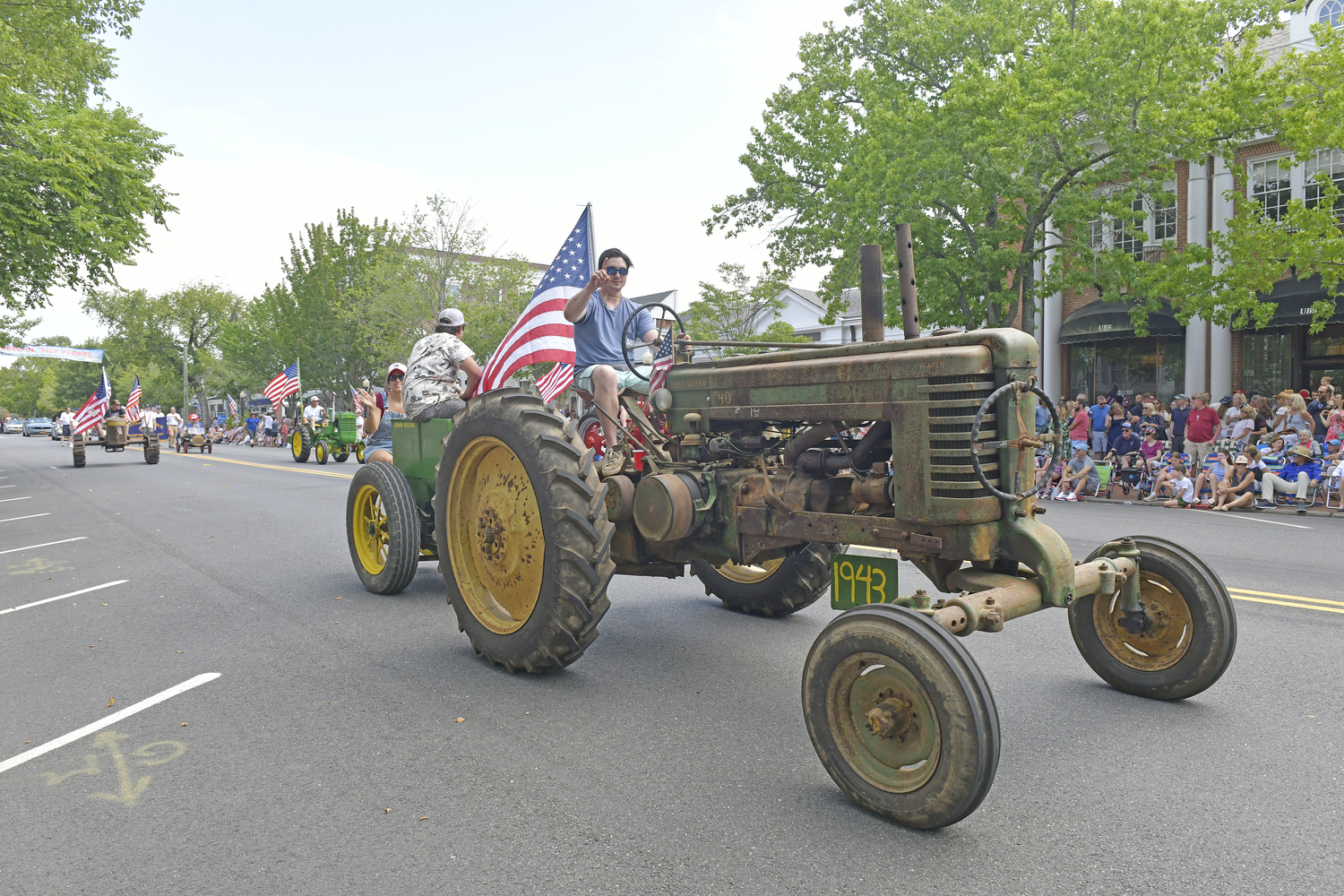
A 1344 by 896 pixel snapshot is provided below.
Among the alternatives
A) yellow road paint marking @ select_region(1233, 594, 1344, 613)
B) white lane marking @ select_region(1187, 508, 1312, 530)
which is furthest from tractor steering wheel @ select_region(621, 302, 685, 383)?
white lane marking @ select_region(1187, 508, 1312, 530)

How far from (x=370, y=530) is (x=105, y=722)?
3055 mm

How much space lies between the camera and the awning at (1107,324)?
23.9m

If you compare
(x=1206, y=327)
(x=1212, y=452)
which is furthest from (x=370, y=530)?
(x=1206, y=327)

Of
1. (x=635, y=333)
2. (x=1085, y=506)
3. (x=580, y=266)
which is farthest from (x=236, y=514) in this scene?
(x=1085, y=506)

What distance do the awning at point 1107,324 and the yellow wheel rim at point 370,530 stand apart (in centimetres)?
2216

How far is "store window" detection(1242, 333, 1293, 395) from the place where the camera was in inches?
898

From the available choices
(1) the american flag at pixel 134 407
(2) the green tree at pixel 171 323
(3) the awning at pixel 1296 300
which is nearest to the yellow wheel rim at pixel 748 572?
(3) the awning at pixel 1296 300

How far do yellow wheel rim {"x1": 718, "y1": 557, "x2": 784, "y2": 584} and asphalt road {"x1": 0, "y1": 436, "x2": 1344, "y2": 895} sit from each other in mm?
275

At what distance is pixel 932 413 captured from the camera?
349 cm

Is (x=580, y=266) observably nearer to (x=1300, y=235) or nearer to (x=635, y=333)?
(x=635, y=333)

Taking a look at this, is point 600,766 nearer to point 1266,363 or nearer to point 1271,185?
point 1266,363

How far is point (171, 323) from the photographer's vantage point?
69375mm

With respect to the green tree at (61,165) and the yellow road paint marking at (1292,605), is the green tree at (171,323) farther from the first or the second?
the yellow road paint marking at (1292,605)

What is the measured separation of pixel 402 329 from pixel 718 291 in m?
13.8
